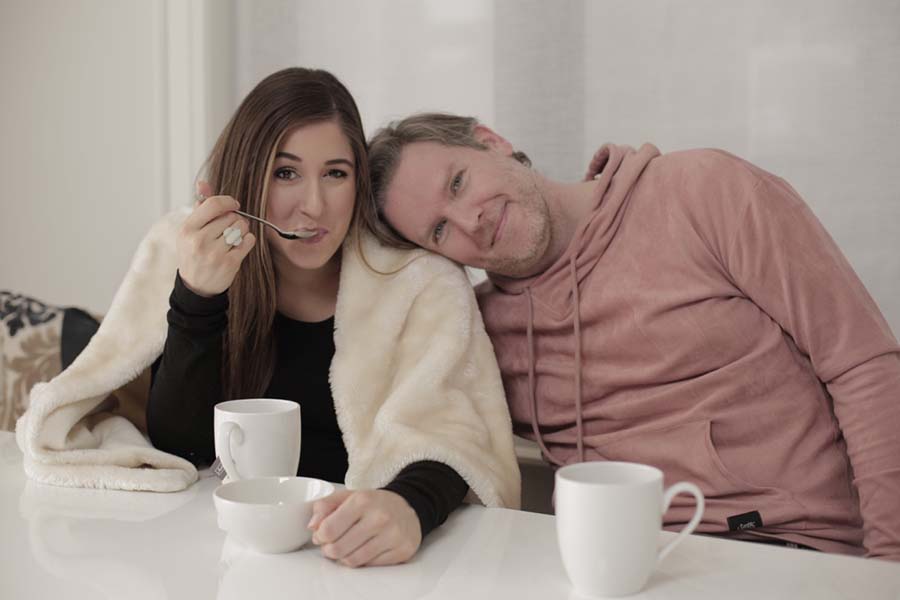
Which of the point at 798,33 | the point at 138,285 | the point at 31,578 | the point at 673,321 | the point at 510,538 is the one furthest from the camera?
the point at 798,33

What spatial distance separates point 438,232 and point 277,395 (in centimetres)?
38

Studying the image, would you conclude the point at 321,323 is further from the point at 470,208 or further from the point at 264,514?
the point at 264,514

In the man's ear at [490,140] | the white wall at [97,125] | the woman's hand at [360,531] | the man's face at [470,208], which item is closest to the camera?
the woman's hand at [360,531]

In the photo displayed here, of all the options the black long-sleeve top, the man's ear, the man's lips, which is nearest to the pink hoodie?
the man's lips

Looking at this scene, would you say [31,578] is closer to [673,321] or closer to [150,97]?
[673,321]

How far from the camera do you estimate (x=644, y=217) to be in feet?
4.75

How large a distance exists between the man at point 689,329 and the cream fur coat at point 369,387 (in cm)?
12

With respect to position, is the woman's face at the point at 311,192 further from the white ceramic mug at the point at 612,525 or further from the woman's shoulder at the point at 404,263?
the white ceramic mug at the point at 612,525

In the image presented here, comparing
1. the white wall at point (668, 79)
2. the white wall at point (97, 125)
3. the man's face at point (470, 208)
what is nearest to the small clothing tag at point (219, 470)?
the man's face at point (470, 208)

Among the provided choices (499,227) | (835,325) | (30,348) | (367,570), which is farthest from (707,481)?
(30,348)

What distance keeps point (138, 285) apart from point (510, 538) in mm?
794

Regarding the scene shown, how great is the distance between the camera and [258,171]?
144 cm

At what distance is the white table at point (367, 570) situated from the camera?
86 centimetres

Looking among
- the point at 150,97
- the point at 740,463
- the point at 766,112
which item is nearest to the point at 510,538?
the point at 740,463
